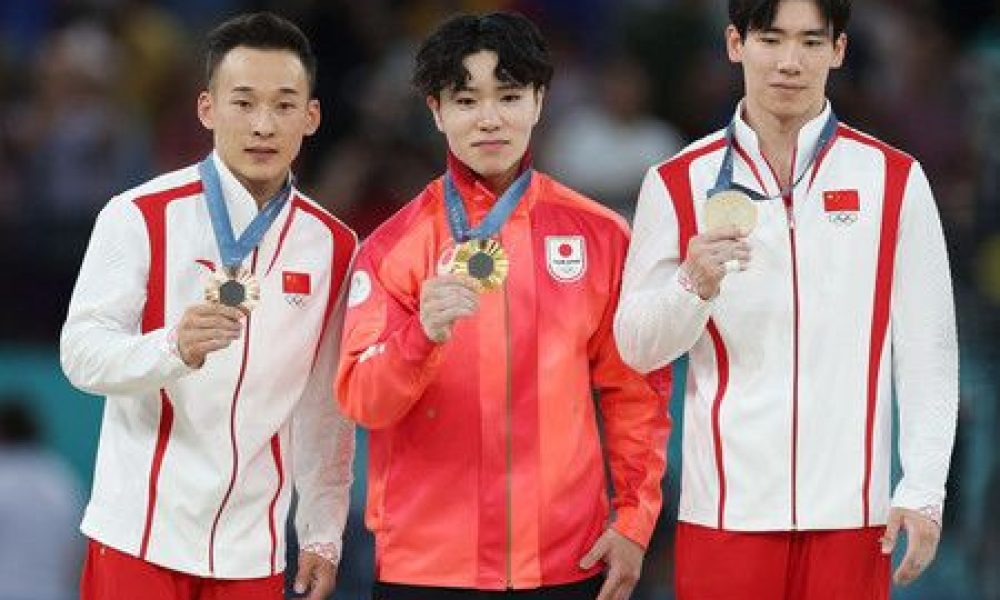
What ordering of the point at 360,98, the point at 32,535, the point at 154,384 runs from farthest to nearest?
1. the point at 360,98
2. the point at 32,535
3. the point at 154,384

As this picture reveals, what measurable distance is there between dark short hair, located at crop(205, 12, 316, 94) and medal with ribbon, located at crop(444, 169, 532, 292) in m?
0.49

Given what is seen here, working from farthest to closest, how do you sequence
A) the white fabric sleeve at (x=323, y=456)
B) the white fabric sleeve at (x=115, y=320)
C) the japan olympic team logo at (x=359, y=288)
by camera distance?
the white fabric sleeve at (x=323, y=456) → the japan olympic team logo at (x=359, y=288) → the white fabric sleeve at (x=115, y=320)

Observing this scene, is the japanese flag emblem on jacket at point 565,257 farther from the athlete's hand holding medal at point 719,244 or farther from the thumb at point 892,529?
the thumb at point 892,529

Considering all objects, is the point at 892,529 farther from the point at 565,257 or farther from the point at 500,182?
the point at 500,182

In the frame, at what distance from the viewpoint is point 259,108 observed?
6168 millimetres

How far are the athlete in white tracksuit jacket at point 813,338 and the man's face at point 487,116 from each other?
39 centimetres

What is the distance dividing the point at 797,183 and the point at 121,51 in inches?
238

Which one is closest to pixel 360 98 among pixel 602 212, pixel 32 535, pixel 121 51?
pixel 121 51

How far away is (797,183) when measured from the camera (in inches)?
237

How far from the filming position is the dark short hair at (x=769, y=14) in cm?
598

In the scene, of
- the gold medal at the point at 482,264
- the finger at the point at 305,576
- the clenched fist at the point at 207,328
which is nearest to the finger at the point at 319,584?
the finger at the point at 305,576

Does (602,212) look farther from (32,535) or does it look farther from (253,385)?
(32,535)

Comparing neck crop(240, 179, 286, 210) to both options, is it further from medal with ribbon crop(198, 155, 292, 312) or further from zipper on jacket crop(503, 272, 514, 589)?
zipper on jacket crop(503, 272, 514, 589)

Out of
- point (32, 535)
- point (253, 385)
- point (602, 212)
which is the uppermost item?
point (602, 212)
